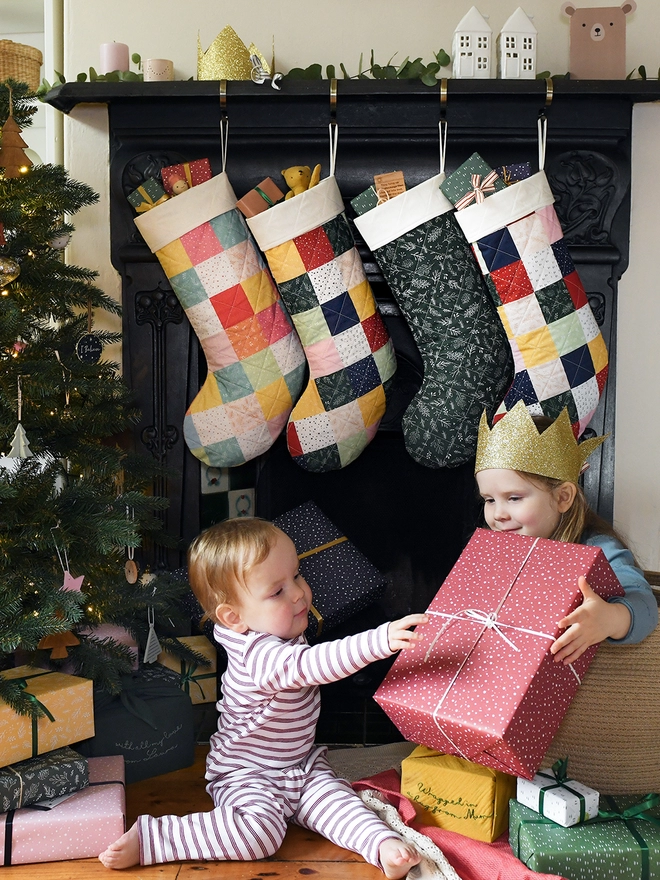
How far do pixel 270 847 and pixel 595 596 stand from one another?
72 cm

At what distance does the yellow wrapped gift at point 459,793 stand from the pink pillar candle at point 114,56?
5.58 ft

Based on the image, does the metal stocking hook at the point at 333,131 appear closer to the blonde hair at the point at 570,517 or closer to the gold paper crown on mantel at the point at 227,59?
the gold paper crown on mantel at the point at 227,59

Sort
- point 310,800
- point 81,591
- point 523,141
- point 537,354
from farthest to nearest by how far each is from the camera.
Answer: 1. point 523,141
2. point 537,354
3. point 81,591
4. point 310,800

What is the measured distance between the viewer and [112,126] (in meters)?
2.11

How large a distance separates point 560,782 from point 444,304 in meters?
1.04

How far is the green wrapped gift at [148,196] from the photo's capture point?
206 centimetres

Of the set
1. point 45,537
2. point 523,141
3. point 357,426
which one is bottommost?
point 45,537

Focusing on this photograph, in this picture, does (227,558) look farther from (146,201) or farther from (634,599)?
(146,201)

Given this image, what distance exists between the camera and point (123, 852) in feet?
4.78

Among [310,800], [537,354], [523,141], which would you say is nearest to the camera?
[310,800]

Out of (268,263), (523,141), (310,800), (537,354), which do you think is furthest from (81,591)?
(523,141)

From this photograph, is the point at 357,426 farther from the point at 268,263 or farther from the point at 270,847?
the point at 270,847

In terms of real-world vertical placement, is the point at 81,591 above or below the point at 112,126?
below

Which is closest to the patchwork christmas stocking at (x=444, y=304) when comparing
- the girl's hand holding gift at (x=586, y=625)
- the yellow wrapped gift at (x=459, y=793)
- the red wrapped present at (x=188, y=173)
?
the red wrapped present at (x=188, y=173)
